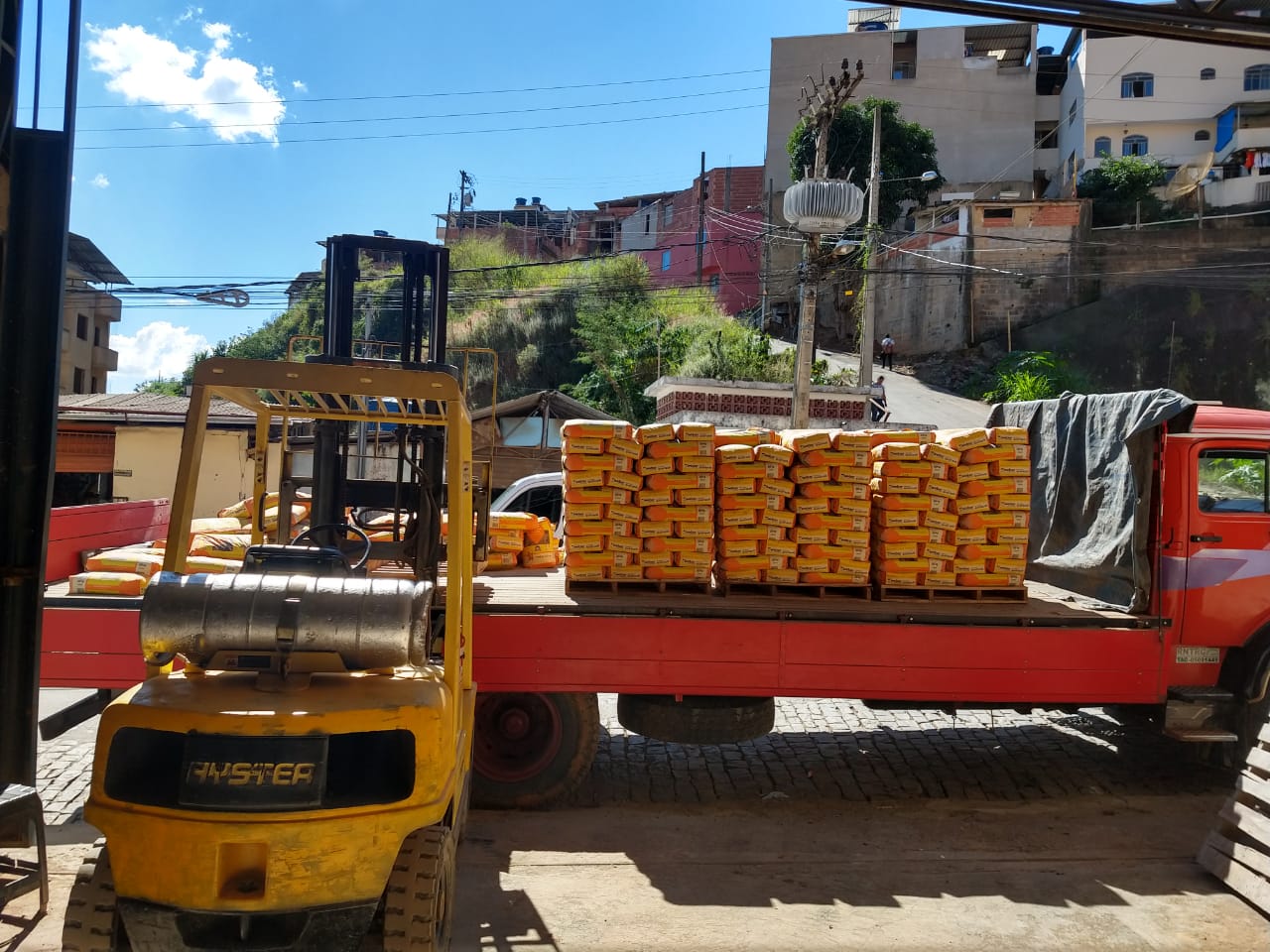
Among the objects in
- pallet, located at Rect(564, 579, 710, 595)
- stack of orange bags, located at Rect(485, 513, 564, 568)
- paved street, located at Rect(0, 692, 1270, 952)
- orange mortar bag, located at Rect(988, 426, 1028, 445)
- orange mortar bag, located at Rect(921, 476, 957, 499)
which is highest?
orange mortar bag, located at Rect(988, 426, 1028, 445)

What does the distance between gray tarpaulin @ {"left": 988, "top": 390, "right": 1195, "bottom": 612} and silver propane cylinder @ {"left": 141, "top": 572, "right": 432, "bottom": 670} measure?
201 inches

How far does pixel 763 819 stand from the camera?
5914mm

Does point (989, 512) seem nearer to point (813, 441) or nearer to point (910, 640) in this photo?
point (910, 640)

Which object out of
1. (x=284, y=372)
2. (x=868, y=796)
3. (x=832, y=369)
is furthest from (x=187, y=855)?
(x=832, y=369)

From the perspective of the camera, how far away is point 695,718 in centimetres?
593

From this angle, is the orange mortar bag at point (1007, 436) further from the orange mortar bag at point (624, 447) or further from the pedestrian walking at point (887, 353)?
the pedestrian walking at point (887, 353)

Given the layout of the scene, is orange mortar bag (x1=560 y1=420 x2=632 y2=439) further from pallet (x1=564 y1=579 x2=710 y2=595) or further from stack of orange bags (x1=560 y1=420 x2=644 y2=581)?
pallet (x1=564 y1=579 x2=710 y2=595)

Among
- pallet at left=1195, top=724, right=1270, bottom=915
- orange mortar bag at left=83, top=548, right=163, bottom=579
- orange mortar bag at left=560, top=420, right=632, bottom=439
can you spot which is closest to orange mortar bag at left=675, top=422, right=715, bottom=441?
orange mortar bag at left=560, top=420, right=632, bottom=439

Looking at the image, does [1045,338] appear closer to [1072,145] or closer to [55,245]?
[1072,145]

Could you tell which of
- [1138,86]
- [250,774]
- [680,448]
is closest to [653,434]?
[680,448]

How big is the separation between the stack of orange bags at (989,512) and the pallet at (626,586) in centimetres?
181

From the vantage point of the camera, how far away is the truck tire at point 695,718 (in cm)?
594

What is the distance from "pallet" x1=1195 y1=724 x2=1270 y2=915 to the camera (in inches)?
188

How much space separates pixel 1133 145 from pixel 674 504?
45.5 m
